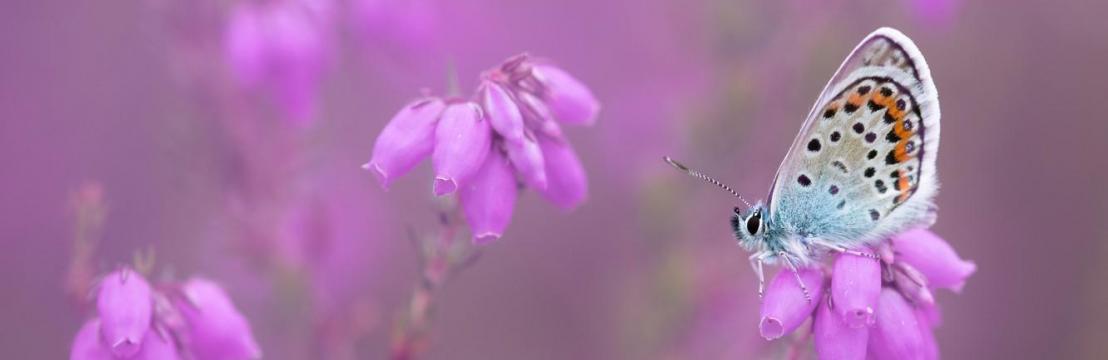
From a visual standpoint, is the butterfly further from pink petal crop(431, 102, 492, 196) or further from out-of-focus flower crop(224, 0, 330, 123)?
out-of-focus flower crop(224, 0, 330, 123)

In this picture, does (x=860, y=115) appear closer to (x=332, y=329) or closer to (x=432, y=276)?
(x=432, y=276)

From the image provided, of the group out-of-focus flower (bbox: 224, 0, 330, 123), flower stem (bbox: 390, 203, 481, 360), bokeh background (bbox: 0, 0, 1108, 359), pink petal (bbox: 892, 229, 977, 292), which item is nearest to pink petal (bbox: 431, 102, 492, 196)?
flower stem (bbox: 390, 203, 481, 360)

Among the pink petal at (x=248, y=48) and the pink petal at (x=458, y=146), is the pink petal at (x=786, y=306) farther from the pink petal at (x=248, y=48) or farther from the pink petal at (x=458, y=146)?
the pink petal at (x=248, y=48)

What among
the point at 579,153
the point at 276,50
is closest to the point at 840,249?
the point at 276,50

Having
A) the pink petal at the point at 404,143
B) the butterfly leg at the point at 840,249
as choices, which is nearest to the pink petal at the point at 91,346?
the pink petal at the point at 404,143

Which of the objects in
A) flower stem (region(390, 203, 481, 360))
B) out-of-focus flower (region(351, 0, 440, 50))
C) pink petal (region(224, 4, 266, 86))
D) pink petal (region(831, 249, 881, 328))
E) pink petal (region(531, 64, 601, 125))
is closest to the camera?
pink petal (region(831, 249, 881, 328))

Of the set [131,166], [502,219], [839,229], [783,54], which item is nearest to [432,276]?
[502,219]

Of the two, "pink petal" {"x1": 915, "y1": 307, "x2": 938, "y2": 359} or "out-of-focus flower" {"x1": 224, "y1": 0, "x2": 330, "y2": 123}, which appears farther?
"out-of-focus flower" {"x1": 224, "y1": 0, "x2": 330, "y2": 123}
